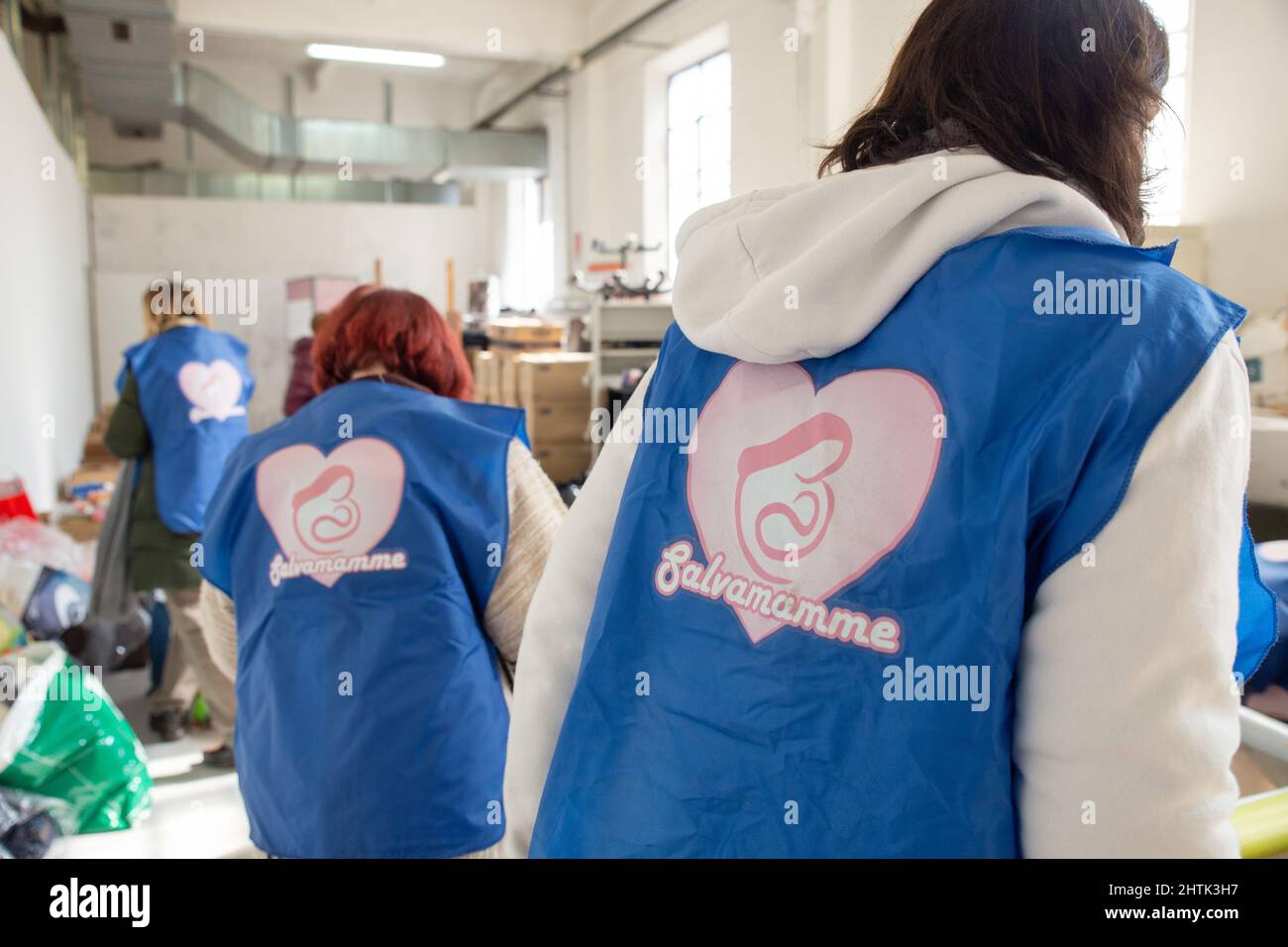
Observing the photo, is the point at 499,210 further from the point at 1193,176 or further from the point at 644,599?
the point at 644,599

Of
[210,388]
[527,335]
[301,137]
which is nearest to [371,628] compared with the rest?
[210,388]

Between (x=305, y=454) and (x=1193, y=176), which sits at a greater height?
(x=1193, y=176)

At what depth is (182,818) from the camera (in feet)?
9.78

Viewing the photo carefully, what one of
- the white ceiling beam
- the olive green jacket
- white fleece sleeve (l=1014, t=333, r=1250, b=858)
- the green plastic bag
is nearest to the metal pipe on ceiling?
the white ceiling beam

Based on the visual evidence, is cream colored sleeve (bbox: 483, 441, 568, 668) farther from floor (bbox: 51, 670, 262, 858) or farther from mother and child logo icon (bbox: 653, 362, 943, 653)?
floor (bbox: 51, 670, 262, 858)

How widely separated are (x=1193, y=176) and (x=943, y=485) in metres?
4.38

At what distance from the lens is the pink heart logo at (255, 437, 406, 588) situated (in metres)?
1.53

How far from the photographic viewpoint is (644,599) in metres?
0.88

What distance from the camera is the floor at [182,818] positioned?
108 inches

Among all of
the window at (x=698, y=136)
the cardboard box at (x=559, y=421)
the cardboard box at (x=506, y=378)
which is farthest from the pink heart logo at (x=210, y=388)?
the window at (x=698, y=136)

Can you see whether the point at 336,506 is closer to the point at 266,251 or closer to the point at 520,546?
the point at 520,546

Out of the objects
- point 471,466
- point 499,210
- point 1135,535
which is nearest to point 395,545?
point 471,466

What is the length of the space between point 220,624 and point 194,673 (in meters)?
2.13

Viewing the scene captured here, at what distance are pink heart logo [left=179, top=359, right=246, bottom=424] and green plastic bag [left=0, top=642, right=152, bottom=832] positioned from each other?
992 millimetres
